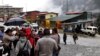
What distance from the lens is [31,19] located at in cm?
10681

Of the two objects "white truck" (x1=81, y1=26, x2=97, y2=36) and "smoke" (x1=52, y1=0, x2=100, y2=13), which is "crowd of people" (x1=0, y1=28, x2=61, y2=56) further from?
"smoke" (x1=52, y1=0, x2=100, y2=13)

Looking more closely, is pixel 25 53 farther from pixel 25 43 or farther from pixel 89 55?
pixel 89 55

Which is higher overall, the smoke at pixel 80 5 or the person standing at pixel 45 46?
the person standing at pixel 45 46

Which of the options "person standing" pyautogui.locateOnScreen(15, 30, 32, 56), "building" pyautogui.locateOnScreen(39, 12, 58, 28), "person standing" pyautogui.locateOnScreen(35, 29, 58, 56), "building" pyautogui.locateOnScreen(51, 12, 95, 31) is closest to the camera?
"person standing" pyautogui.locateOnScreen(35, 29, 58, 56)

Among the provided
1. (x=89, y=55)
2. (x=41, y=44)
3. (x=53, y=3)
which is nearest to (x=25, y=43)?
(x=41, y=44)

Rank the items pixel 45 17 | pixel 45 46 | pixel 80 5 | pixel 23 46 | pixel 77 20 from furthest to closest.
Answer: pixel 80 5, pixel 45 17, pixel 77 20, pixel 23 46, pixel 45 46

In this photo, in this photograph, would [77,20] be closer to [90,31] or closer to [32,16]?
[90,31]

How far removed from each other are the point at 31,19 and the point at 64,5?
131 ft

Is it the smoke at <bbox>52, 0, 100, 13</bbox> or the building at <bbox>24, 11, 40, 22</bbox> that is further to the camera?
the smoke at <bbox>52, 0, 100, 13</bbox>

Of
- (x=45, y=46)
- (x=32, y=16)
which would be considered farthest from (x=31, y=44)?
(x=32, y=16)

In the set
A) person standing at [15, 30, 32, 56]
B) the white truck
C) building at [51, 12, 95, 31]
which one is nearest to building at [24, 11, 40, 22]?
building at [51, 12, 95, 31]

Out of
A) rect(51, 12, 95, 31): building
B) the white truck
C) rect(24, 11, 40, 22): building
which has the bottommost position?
rect(24, 11, 40, 22): building

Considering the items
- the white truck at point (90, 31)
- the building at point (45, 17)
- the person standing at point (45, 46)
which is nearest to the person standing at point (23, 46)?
the person standing at point (45, 46)

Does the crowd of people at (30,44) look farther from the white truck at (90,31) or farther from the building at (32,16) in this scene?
the building at (32,16)
